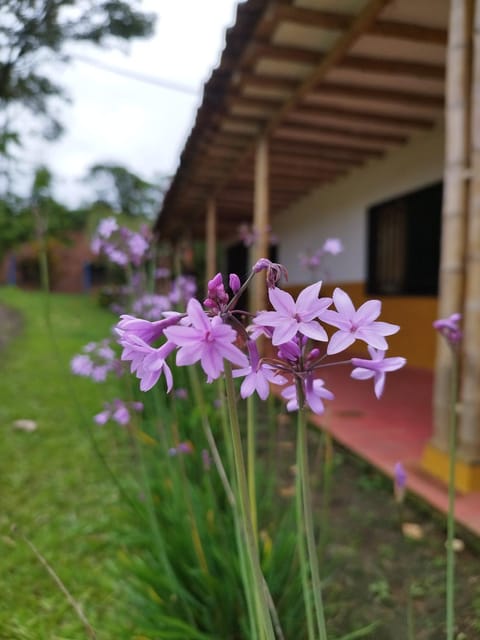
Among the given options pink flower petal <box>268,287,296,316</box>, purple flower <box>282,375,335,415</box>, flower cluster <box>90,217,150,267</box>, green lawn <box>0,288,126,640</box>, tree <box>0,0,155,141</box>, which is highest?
tree <box>0,0,155,141</box>

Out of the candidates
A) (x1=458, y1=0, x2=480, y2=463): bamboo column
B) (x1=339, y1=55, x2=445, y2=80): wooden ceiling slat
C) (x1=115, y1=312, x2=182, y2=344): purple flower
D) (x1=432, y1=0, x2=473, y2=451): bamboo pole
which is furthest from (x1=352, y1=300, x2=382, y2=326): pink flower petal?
(x1=339, y1=55, x2=445, y2=80): wooden ceiling slat

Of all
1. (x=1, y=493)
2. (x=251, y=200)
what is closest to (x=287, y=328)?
(x=1, y=493)

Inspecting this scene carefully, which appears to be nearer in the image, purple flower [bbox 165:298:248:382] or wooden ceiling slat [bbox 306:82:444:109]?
purple flower [bbox 165:298:248:382]

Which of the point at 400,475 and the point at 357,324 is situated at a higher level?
the point at 357,324

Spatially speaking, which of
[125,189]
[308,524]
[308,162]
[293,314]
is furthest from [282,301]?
[125,189]

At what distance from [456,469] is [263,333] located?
1968 mm

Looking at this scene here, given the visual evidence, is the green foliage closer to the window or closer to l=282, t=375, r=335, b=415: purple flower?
l=282, t=375, r=335, b=415: purple flower

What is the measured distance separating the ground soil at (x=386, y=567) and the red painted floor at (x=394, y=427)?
79mm

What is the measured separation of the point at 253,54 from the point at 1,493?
291 centimetres

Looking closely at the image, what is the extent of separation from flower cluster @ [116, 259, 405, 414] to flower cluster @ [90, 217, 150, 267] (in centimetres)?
101

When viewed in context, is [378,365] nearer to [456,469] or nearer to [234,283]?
[234,283]

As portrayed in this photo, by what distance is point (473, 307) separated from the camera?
2.11m

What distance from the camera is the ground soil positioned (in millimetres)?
1491

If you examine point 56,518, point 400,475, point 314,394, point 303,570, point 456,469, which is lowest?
point 56,518
